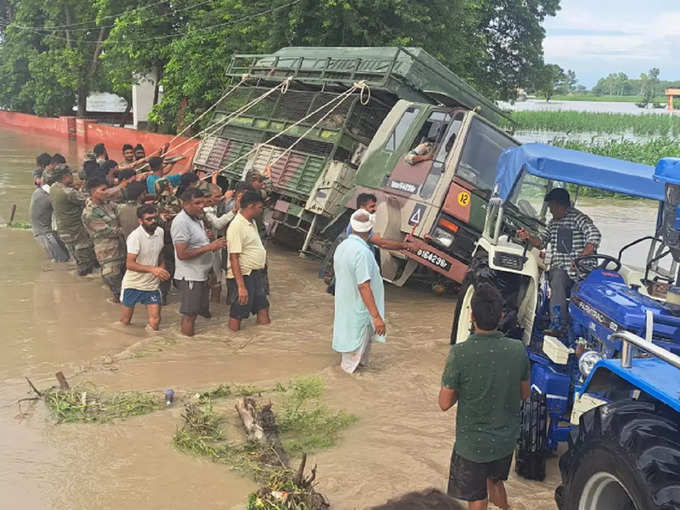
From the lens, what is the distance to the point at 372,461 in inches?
191

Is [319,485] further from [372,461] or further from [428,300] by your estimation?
[428,300]

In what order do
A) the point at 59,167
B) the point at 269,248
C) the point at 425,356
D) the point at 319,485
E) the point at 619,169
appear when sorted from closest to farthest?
1. the point at 319,485
2. the point at 619,169
3. the point at 425,356
4. the point at 59,167
5. the point at 269,248

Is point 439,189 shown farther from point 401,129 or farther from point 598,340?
point 598,340

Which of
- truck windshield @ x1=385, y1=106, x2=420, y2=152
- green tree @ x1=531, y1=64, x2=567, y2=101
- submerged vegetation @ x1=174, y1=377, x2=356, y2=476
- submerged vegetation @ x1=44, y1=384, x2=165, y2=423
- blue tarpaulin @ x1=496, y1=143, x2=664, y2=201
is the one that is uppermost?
green tree @ x1=531, y1=64, x2=567, y2=101

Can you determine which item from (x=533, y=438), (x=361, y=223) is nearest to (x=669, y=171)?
(x=533, y=438)

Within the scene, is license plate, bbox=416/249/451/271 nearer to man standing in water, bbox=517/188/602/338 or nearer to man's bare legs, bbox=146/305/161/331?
man standing in water, bbox=517/188/602/338

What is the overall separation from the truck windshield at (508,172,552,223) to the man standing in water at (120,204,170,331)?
3.54 metres

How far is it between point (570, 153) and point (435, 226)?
2304 mm

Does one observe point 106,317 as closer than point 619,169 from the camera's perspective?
No

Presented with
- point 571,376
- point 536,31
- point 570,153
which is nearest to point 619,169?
point 570,153

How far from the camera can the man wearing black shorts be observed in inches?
282

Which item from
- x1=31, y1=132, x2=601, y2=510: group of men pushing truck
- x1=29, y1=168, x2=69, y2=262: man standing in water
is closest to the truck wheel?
x1=31, y1=132, x2=601, y2=510: group of men pushing truck

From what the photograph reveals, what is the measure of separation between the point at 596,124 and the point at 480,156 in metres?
34.6

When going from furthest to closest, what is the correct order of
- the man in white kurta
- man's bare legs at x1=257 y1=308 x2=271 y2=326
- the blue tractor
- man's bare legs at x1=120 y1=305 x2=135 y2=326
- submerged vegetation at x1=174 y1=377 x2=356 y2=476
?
man's bare legs at x1=257 y1=308 x2=271 y2=326
man's bare legs at x1=120 y1=305 x2=135 y2=326
the man in white kurta
submerged vegetation at x1=174 y1=377 x2=356 y2=476
the blue tractor
